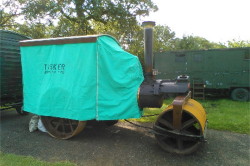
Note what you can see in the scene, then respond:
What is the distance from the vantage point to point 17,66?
271 inches

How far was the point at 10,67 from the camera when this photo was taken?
6617 millimetres

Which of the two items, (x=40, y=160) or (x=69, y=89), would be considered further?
(x=69, y=89)

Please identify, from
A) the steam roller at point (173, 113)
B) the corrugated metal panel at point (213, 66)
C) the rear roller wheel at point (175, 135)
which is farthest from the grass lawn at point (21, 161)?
the corrugated metal panel at point (213, 66)

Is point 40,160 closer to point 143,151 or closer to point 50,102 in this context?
point 50,102

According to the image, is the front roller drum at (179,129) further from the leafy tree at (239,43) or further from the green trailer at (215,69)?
the leafy tree at (239,43)

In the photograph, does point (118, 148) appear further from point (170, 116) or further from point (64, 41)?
point (64, 41)

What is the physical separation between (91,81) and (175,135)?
221 cm

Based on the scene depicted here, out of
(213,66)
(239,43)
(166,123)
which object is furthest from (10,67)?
(239,43)

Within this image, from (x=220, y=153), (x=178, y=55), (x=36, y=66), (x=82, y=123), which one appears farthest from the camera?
(x=178, y=55)

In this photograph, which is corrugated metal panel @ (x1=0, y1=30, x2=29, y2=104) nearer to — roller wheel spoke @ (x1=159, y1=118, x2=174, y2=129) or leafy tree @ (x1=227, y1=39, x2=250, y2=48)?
roller wheel spoke @ (x1=159, y1=118, x2=174, y2=129)

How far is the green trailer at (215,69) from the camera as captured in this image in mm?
10656

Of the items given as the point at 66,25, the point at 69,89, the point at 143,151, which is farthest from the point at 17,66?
the point at 66,25

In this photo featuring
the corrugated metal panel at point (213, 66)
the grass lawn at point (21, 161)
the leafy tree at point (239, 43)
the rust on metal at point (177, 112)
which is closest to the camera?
the grass lawn at point (21, 161)

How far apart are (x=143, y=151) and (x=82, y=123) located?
165 cm
